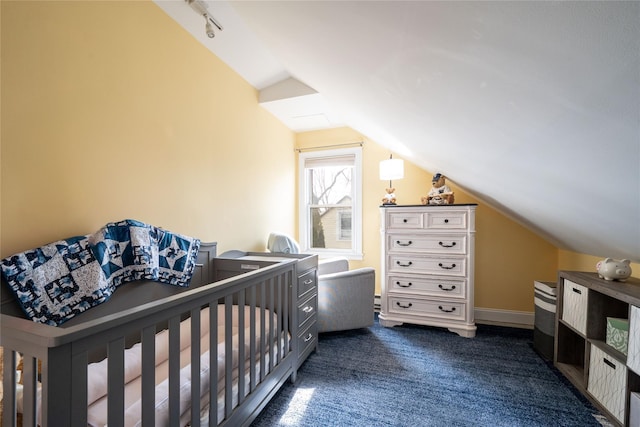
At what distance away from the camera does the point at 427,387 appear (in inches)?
68.2

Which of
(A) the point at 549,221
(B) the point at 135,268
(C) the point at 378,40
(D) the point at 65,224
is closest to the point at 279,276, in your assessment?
(B) the point at 135,268

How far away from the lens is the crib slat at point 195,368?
1.01 metres

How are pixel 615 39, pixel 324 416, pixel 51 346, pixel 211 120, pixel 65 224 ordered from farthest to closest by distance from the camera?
pixel 211 120 < pixel 324 416 < pixel 65 224 < pixel 51 346 < pixel 615 39

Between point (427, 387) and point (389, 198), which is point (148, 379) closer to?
→ point (427, 387)

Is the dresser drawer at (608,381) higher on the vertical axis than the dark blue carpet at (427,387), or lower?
higher

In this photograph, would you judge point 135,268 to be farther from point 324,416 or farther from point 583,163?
point 583,163

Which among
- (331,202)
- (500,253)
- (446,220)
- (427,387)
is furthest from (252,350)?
(500,253)

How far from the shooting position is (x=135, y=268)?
4.86 feet

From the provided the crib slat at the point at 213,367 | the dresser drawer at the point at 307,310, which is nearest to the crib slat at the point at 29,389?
the crib slat at the point at 213,367

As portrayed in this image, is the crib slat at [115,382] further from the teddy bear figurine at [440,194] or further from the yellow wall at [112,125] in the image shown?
the teddy bear figurine at [440,194]

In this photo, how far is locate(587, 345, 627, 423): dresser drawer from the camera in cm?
132

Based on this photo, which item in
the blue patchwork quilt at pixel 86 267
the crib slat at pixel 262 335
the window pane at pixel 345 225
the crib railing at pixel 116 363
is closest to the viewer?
the crib railing at pixel 116 363

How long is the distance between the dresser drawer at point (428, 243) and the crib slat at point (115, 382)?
2.35 metres

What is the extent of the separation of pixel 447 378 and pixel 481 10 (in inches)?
83.6
